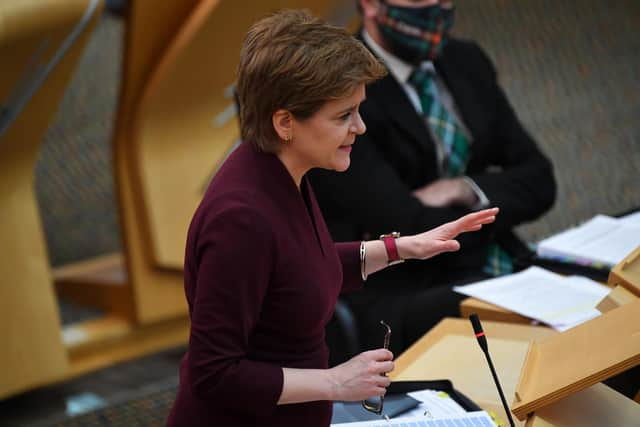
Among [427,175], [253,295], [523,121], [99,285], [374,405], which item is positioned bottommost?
[523,121]

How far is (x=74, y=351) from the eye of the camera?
11.6 ft

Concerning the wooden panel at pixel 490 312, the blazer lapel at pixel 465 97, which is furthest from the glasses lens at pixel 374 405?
the blazer lapel at pixel 465 97

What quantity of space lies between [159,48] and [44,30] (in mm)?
621

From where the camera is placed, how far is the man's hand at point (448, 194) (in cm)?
258

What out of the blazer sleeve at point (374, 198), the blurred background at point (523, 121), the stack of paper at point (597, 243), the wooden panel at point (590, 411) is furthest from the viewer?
the blurred background at point (523, 121)

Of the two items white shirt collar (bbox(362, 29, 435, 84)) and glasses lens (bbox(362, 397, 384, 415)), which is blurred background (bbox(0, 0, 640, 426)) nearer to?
white shirt collar (bbox(362, 29, 435, 84))

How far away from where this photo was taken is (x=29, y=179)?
3203 mm

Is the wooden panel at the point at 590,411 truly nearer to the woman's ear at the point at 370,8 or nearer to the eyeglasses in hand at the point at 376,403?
the eyeglasses in hand at the point at 376,403

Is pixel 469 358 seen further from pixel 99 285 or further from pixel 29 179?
pixel 99 285

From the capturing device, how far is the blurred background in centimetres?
348

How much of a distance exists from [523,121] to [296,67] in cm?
487

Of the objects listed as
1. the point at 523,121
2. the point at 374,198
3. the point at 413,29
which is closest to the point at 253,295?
the point at 374,198

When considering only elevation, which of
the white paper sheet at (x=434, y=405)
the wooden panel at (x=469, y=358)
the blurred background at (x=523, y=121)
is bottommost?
the blurred background at (x=523, y=121)

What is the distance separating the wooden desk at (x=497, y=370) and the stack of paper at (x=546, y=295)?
0.06 m
